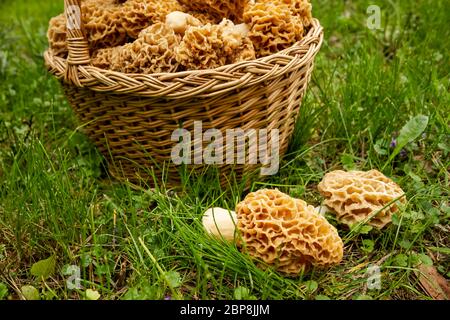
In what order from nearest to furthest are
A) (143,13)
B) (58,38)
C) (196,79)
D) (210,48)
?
(196,79) → (210,48) → (143,13) → (58,38)

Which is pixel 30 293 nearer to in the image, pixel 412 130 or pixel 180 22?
pixel 180 22

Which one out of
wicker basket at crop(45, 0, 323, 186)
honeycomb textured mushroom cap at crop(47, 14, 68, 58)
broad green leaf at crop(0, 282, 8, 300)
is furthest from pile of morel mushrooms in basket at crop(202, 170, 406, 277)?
honeycomb textured mushroom cap at crop(47, 14, 68, 58)

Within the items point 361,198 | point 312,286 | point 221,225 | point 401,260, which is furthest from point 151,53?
point 401,260

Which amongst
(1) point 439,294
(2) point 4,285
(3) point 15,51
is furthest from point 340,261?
(3) point 15,51

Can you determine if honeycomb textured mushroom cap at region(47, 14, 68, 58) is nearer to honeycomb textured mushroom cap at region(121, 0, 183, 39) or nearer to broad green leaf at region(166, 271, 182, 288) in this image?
honeycomb textured mushroom cap at region(121, 0, 183, 39)

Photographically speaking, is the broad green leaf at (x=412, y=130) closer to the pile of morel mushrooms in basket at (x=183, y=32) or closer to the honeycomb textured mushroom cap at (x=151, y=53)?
the pile of morel mushrooms in basket at (x=183, y=32)

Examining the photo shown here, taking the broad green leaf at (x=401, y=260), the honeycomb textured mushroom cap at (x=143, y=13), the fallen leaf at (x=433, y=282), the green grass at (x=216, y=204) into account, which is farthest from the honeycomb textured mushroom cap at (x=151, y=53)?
the fallen leaf at (x=433, y=282)
